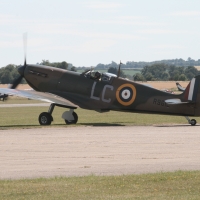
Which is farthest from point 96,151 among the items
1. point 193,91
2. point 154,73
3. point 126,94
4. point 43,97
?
point 154,73

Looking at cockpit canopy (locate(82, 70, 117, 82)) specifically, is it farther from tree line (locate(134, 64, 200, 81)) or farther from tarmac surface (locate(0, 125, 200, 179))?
tree line (locate(134, 64, 200, 81))

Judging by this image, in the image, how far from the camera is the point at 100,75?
27.3 metres

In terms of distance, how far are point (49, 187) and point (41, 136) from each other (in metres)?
9.82

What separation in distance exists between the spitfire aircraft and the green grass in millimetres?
12446

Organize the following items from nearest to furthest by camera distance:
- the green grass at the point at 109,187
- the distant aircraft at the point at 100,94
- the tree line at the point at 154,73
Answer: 1. the green grass at the point at 109,187
2. the distant aircraft at the point at 100,94
3. the tree line at the point at 154,73

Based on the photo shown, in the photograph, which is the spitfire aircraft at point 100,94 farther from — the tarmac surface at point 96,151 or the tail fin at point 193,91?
the tarmac surface at point 96,151

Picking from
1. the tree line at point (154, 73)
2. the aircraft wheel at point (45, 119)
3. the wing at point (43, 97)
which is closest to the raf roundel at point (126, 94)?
the wing at point (43, 97)

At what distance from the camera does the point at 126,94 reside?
26.3 m

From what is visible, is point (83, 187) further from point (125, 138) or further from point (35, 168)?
point (125, 138)

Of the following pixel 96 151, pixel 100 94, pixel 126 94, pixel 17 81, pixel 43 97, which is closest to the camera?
pixel 96 151

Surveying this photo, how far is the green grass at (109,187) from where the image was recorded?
10.6m

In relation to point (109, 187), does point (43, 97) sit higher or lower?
lower

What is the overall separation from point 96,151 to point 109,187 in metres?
5.46

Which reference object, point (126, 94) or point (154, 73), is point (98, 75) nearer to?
point (126, 94)
